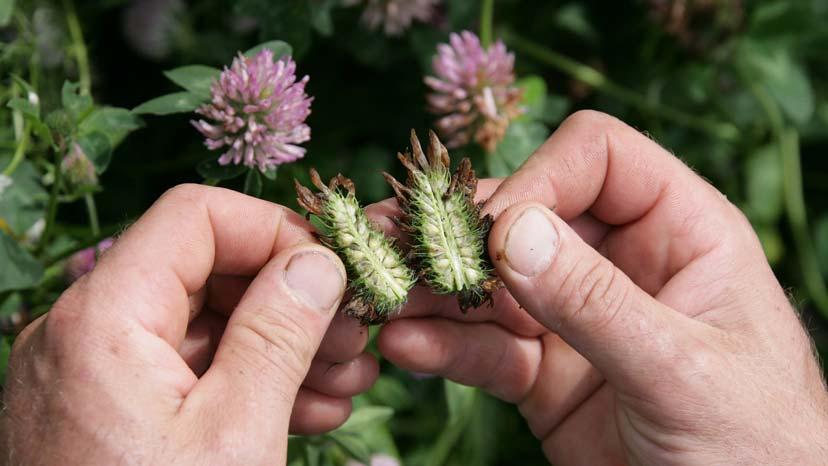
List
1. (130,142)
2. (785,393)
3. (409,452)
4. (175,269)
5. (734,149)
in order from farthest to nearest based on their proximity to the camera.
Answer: (734,149), (409,452), (130,142), (785,393), (175,269)

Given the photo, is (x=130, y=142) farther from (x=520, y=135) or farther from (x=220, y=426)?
(x=220, y=426)

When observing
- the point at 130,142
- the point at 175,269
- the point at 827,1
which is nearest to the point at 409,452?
the point at 130,142

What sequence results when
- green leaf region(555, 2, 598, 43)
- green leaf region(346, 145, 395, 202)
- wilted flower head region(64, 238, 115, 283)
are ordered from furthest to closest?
green leaf region(555, 2, 598, 43) < green leaf region(346, 145, 395, 202) < wilted flower head region(64, 238, 115, 283)

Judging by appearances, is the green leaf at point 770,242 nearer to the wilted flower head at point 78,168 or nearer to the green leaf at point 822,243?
the green leaf at point 822,243

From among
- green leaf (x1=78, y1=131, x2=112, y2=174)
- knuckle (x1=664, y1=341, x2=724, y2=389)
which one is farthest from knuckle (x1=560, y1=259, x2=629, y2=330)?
green leaf (x1=78, y1=131, x2=112, y2=174)

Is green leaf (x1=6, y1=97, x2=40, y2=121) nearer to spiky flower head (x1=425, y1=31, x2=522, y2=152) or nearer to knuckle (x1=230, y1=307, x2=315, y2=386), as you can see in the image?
knuckle (x1=230, y1=307, x2=315, y2=386)

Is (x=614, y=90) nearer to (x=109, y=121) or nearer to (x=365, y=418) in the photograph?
(x=365, y=418)
